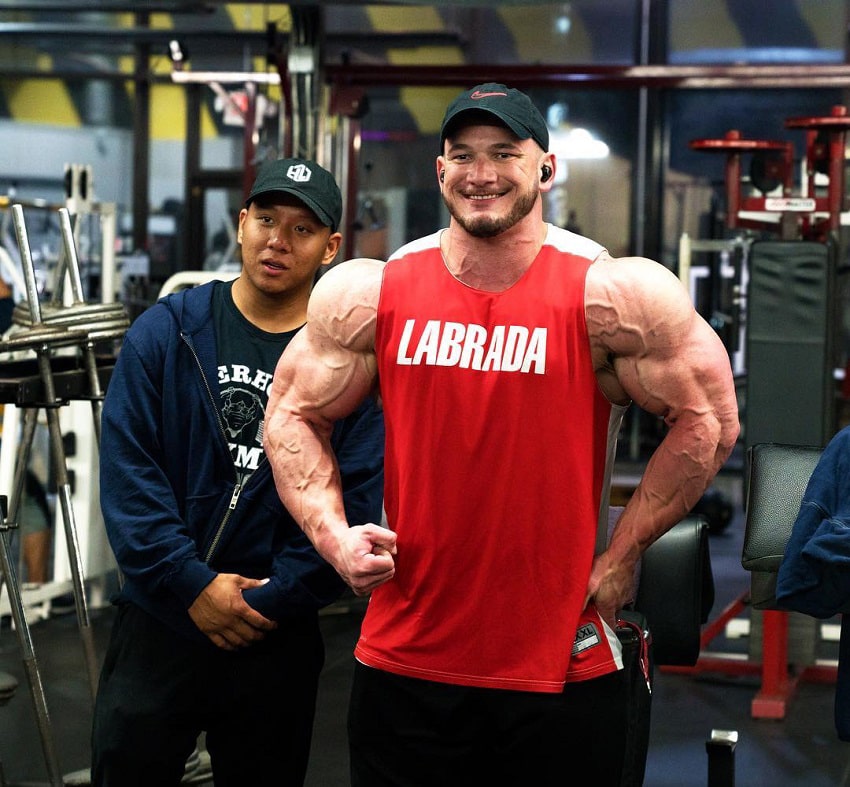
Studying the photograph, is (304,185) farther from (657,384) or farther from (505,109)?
(657,384)

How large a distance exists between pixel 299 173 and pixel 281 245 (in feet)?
0.39

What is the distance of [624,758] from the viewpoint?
1757 mm

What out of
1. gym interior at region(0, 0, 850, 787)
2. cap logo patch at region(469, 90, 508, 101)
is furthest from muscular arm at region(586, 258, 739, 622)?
gym interior at region(0, 0, 850, 787)

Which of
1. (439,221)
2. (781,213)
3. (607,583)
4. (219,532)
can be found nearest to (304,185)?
(219,532)

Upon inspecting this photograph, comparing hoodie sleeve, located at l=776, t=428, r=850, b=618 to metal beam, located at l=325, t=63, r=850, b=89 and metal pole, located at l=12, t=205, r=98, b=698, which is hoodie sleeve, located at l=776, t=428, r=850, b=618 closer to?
metal pole, located at l=12, t=205, r=98, b=698

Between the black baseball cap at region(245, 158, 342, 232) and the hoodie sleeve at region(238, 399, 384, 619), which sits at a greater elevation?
the black baseball cap at region(245, 158, 342, 232)

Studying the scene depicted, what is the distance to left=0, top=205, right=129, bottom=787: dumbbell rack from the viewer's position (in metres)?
2.59

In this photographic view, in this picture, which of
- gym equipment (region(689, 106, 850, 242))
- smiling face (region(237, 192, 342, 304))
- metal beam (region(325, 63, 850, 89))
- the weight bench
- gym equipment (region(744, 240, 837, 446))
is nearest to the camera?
smiling face (region(237, 192, 342, 304))

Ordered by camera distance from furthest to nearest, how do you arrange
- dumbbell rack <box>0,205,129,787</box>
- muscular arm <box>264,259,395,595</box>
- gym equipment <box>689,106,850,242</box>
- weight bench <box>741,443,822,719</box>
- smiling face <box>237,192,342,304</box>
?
gym equipment <box>689,106,850,242</box>
dumbbell rack <box>0,205,129,787</box>
weight bench <box>741,443,822,719</box>
smiling face <box>237,192,342,304</box>
muscular arm <box>264,259,395,595</box>

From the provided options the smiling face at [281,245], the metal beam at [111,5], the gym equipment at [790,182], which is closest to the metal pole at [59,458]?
the smiling face at [281,245]

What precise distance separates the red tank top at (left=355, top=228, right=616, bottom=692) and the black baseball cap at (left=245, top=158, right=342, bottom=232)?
0.43 m

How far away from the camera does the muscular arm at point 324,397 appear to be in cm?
174

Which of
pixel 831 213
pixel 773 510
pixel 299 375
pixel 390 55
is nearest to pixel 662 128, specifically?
pixel 390 55

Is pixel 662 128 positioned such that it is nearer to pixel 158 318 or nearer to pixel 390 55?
pixel 390 55
